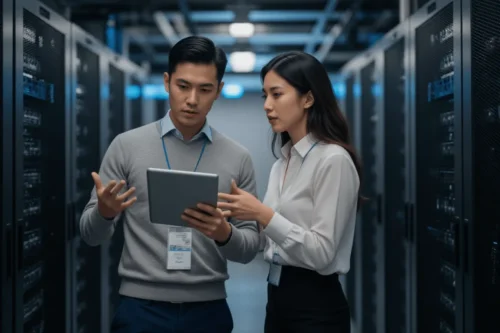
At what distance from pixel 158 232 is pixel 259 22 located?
563cm

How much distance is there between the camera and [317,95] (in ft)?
6.36

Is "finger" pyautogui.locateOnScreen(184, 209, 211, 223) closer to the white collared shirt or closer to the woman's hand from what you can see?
the woman's hand

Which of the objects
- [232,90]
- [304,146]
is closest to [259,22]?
[232,90]

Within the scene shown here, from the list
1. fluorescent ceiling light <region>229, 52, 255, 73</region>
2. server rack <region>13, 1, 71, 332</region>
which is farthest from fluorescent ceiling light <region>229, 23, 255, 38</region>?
server rack <region>13, 1, 71, 332</region>

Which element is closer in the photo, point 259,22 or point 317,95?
point 317,95

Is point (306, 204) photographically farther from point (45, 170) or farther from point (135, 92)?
point (135, 92)

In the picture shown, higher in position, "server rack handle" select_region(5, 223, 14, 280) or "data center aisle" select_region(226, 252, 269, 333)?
"server rack handle" select_region(5, 223, 14, 280)

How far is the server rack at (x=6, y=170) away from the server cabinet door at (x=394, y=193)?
7.21 feet

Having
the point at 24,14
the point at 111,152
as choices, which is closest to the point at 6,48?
the point at 24,14

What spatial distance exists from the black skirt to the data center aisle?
125 inches

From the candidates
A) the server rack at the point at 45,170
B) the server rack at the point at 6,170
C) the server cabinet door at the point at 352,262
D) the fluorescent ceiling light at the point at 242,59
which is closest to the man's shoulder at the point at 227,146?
the server rack at the point at 6,170

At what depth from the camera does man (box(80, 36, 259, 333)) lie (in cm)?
186

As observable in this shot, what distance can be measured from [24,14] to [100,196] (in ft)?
3.46

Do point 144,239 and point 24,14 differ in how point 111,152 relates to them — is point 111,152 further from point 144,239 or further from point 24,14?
point 24,14
